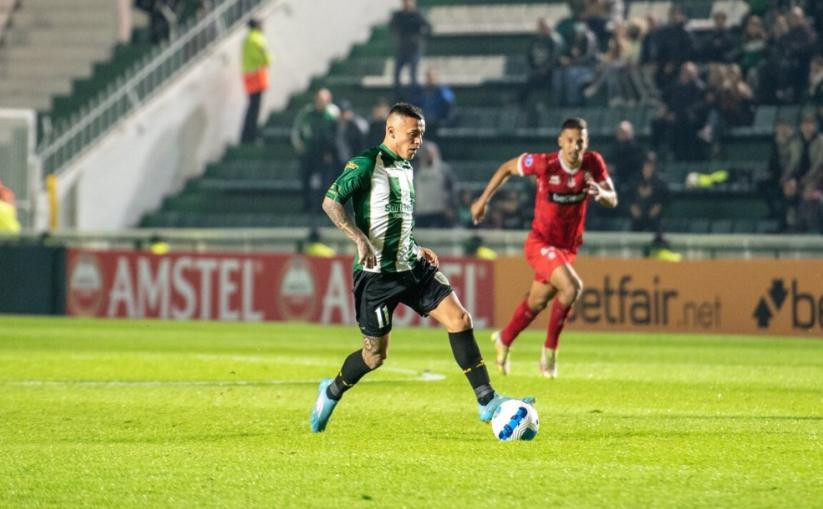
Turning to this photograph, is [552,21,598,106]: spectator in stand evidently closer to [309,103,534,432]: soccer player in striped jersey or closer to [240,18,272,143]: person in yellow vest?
[240,18,272,143]: person in yellow vest

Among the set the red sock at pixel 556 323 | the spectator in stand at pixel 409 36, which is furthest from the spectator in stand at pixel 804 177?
the red sock at pixel 556 323

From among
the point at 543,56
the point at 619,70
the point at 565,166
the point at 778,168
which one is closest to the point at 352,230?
the point at 565,166

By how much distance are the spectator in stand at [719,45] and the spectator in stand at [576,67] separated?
1977 millimetres

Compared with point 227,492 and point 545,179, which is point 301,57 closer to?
point 545,179

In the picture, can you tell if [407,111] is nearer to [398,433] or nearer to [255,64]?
[398,433]

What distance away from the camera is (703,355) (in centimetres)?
1817

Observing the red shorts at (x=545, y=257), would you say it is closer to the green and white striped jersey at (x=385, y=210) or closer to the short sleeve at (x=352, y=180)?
the green and white striped jersey at (x=385, y=210)

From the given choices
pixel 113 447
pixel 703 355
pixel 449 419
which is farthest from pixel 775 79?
pixel 113 447

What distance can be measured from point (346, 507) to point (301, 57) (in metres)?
26.2

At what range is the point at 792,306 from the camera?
2131 cm

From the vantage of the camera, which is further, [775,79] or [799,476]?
[775,79]

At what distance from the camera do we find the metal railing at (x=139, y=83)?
100 feet

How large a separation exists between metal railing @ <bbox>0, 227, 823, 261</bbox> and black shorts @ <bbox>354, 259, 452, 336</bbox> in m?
12.3

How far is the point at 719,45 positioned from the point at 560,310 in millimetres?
12217
